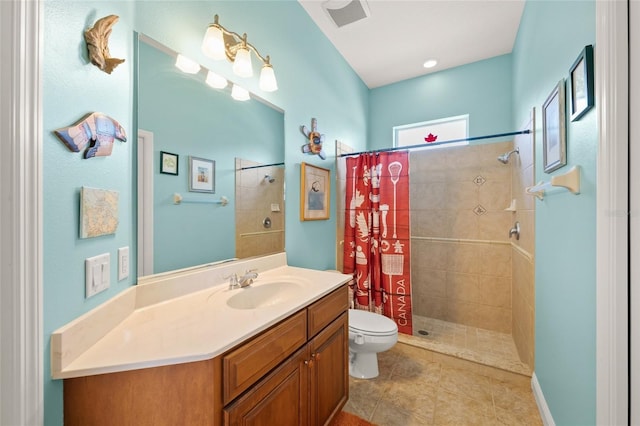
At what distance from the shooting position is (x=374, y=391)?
66.0 inches

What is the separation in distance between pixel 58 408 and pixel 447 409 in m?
1.85

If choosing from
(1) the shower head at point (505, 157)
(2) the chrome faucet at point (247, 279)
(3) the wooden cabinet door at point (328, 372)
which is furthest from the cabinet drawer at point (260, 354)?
(1) the shower head at point (505, 157)

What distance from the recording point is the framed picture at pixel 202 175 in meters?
1.22

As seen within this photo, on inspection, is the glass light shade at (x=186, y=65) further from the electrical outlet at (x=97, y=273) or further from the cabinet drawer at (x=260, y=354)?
the cabinet drawer at (x=260, y=354)

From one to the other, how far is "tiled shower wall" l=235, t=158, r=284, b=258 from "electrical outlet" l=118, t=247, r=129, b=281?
56 centimetres

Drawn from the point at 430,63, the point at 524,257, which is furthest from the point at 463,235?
the point at 430,63

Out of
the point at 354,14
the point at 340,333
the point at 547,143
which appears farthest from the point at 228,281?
the point at 354,14

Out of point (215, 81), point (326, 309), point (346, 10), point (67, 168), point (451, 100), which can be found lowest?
point (326, 309)

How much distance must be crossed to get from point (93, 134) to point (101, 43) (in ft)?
0.97

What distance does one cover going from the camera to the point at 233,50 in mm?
1339
